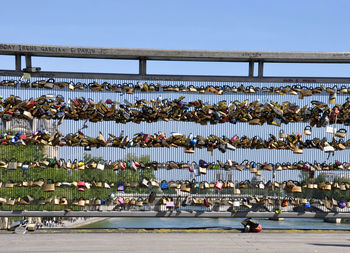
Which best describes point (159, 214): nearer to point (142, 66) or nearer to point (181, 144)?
point (181, 144)

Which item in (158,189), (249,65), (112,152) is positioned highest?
(249,65)

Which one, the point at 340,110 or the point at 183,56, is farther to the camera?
the point at 340,110

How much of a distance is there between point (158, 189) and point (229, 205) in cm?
274

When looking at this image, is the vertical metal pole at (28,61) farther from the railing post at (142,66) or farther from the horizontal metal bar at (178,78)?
the railing post at (142,66)

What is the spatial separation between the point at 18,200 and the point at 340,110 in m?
12.3

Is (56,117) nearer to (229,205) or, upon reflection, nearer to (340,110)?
(229,205)

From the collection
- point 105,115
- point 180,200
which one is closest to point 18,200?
Answer: point 105,115

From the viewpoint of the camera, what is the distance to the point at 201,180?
15703 mm

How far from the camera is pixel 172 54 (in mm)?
14867

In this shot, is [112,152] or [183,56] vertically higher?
[183,56]
